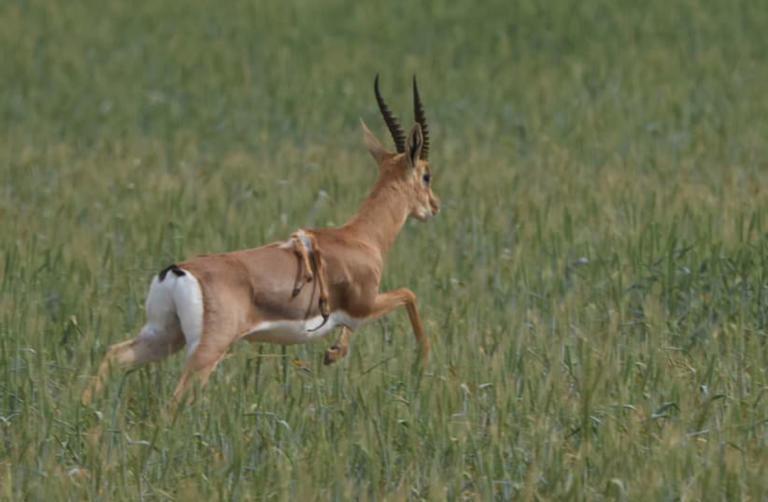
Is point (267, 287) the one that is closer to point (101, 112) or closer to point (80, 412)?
point (80, 412)

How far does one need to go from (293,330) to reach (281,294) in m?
0.21

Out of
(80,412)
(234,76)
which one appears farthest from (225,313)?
(234,76)

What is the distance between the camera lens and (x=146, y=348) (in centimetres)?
698

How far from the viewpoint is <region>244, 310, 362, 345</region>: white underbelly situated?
6945 mm

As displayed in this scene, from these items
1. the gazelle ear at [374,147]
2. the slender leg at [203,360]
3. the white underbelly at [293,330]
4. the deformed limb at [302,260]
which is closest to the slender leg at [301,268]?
the deformed limb at [302,260]

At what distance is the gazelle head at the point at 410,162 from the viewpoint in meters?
7.93

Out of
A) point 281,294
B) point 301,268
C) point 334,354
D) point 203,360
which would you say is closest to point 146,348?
point 203,360

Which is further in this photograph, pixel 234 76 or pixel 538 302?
pixel 234 76

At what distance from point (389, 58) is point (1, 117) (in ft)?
17.3

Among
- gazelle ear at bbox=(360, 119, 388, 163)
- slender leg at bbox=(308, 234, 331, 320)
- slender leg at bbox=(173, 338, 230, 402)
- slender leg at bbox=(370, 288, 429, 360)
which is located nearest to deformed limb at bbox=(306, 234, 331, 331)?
slender leg at bbox=(308, 234, 331, 320)

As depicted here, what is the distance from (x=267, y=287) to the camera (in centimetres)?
688

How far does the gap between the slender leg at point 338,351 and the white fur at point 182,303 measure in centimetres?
84

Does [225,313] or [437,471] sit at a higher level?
[225,313]

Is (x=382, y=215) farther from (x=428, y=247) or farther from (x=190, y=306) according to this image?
(x=428, y=247)
